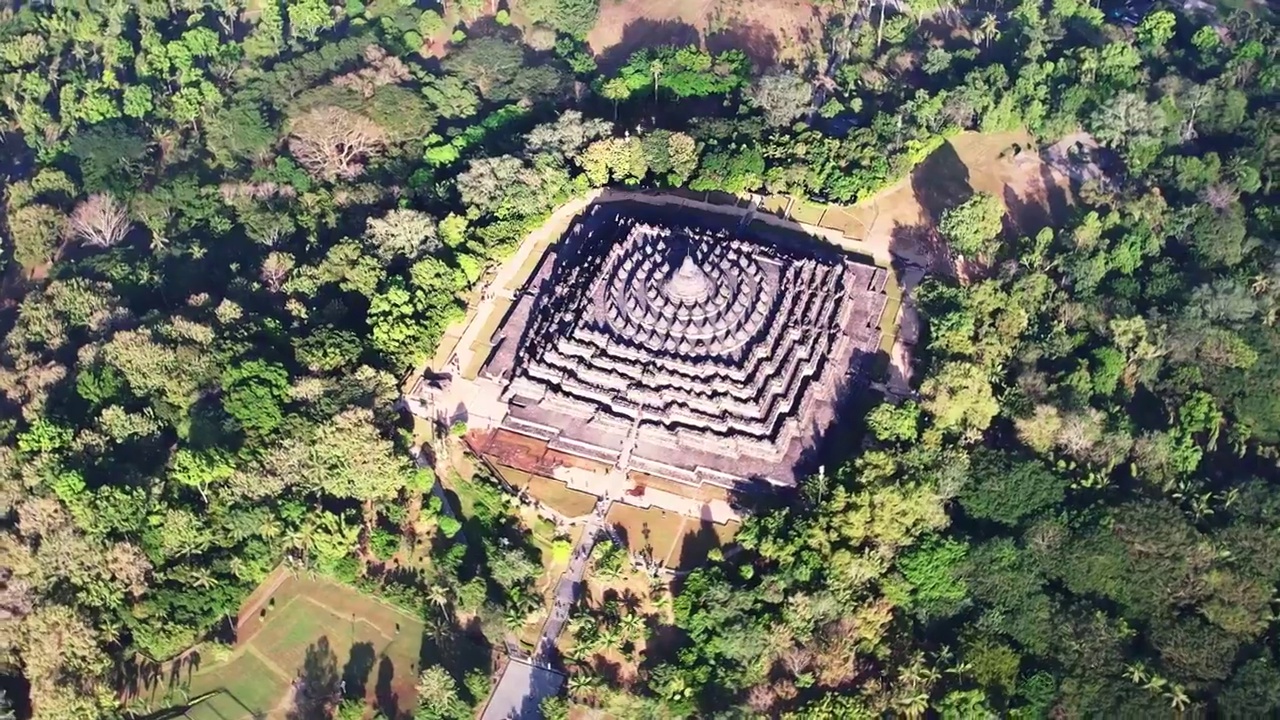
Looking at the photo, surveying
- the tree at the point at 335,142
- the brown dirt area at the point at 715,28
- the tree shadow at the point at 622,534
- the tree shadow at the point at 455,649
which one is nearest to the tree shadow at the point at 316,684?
the tree shadow at the point at 455,649

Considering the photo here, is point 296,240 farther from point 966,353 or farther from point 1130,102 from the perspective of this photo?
point 1130,102

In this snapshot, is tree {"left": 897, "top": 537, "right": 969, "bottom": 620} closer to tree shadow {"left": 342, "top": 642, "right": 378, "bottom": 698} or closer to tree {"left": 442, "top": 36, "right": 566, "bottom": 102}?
tree shadow {"left": 342, "top": 642, "right": 378, "bottom": 698}

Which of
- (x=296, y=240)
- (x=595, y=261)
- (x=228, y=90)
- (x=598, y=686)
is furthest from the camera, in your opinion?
(x=228, y=90)

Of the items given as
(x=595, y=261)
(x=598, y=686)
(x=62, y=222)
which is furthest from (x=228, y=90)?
(x=598, y=686)

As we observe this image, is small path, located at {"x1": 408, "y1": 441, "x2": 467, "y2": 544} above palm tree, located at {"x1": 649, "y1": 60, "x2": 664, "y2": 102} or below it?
below

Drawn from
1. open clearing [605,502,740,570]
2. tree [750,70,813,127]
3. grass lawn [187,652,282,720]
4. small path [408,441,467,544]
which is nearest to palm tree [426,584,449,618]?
small path [408,441,467,544]

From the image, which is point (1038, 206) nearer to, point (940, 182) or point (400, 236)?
point (940, 182)
